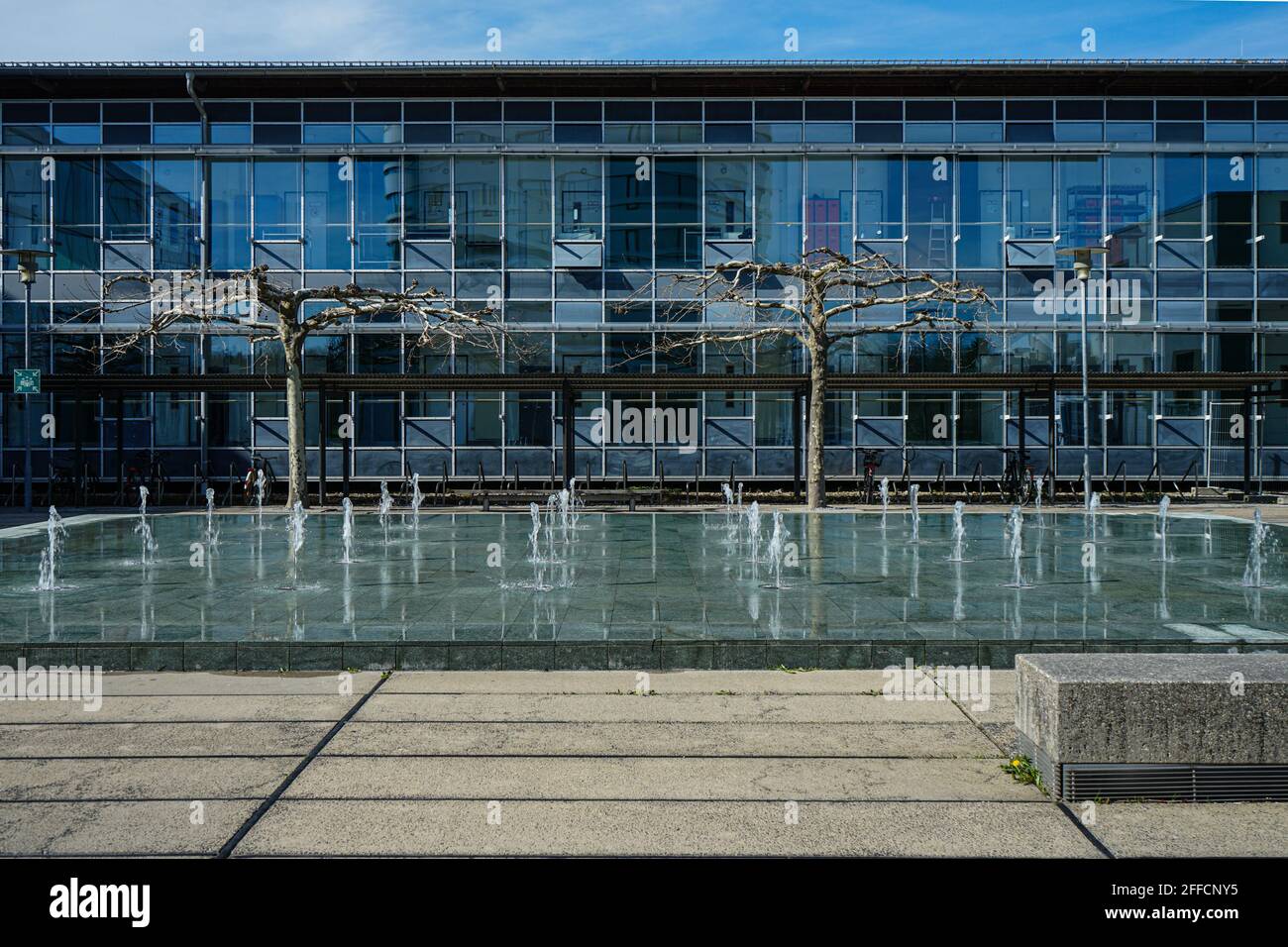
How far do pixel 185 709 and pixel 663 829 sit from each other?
3.86 m

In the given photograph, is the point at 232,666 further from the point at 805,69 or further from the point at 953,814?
the point at 805,69

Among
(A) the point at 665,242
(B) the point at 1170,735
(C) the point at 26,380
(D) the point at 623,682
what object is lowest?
(D) the point at 623,682

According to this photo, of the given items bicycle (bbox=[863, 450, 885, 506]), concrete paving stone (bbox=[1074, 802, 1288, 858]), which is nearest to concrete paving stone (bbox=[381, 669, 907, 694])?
concrete paving stone (bbox=[1074, 802, 1288, 858])

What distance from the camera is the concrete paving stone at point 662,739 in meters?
6.47

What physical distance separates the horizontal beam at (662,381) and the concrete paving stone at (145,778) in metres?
20.2

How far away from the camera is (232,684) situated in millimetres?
8336

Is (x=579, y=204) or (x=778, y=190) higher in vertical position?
(x=778, y=190)

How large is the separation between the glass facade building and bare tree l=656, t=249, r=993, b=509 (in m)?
0.68

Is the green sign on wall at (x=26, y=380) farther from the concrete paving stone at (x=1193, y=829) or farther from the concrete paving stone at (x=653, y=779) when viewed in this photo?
the concrete paving stone at (x=1193, y=829)

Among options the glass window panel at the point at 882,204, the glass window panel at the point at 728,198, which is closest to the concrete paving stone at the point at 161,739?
the glass window panel at the point at 728,198

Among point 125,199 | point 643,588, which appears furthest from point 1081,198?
point 125,199

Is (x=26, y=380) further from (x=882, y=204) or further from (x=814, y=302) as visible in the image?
(x=882, y=204)
